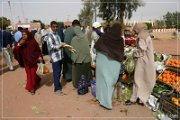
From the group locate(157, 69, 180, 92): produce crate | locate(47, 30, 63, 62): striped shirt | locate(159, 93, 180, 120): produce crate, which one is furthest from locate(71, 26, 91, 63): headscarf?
locate(159, 93, 180, 120): produce crate

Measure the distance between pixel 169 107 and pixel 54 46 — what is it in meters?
3.04

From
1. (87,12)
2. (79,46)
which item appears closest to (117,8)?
(87,12)

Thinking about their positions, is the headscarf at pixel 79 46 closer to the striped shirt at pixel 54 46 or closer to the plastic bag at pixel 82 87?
the striped shirt at pixel 54 46

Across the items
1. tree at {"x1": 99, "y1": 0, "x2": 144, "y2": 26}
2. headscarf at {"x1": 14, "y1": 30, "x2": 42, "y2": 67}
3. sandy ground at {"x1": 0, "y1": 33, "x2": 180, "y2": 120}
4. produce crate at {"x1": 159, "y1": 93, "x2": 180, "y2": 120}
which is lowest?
sandy ground at {"x1": 0, "y1": 33, "x2": 180, "y2": 120}

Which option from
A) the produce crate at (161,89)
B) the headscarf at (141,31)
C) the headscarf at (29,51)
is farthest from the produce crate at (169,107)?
→ the headscarf at (29,51)

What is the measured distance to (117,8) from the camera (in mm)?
41375

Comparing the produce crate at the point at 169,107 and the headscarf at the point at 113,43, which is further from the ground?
the headscarf at the point at 113,43

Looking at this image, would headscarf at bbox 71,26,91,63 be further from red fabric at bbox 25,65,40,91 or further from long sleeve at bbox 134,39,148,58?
long sleeve at bbox 134,39,148,58

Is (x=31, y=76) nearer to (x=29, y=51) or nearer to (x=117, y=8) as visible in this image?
(x=29, y=51)

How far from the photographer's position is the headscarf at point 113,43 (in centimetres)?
505

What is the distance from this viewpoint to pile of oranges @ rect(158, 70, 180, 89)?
545 cm

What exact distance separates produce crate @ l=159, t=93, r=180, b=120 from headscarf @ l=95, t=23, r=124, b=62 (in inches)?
48.5

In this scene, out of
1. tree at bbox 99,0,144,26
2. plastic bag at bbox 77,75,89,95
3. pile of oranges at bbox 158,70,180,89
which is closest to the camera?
pile of oranges at bbox 158,70,180,89

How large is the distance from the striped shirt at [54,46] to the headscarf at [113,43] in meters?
1.34
